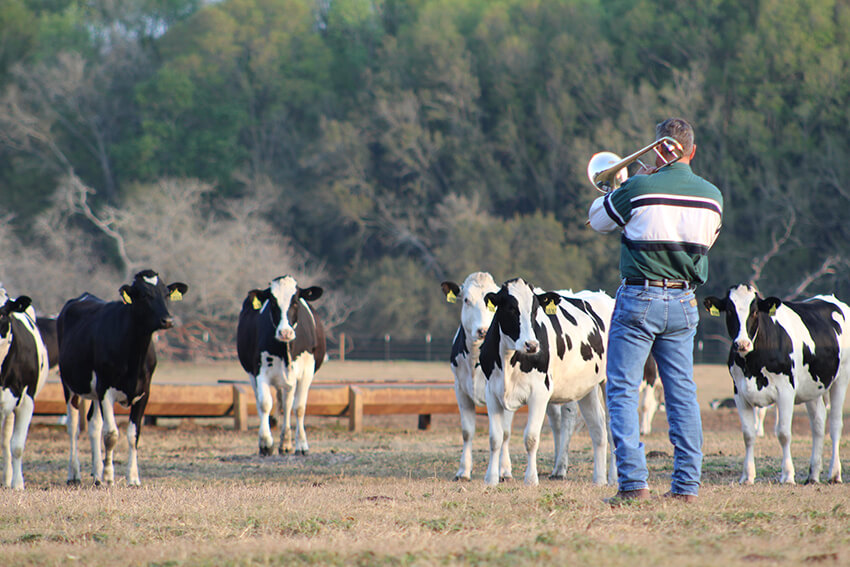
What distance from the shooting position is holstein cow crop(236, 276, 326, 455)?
1385 cm

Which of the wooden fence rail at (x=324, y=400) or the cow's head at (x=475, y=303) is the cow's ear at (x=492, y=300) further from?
the wooden fence rail at (x=324, y=400)

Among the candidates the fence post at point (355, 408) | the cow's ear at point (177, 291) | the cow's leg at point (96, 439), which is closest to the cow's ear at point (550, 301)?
the cow's ear at point (177, 291)

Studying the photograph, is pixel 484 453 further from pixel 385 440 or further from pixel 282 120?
pixel 282 120

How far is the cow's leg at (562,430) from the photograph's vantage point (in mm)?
10695

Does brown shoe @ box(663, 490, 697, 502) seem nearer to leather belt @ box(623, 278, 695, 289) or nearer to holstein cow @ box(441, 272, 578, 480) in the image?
leather belt @ box(623, 278, 695, 289)

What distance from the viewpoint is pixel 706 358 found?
43.0 meters

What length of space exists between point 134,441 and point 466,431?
335 centimetres

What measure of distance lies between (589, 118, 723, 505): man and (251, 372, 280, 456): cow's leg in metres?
7.58

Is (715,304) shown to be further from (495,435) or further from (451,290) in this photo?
(495,435)

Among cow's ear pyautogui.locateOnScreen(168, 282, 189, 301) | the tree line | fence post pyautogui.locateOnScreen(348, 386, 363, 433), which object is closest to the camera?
cow's ear pyautogui.locateOnScreen(168, 282, 189, 301)

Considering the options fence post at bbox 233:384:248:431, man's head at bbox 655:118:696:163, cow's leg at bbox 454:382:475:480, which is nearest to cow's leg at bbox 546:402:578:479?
cow's leg at bbox 454:382:475:480

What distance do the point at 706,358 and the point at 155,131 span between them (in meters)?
34.5

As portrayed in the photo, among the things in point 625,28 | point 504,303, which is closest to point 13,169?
point 625,28

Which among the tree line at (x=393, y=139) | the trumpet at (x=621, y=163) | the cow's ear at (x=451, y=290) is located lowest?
the cow's ear at (x=451, y=290)
